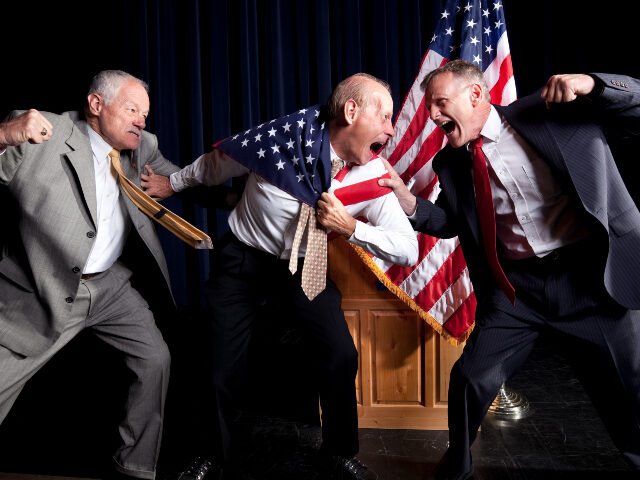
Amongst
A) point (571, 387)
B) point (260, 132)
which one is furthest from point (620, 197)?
point (571, 387)

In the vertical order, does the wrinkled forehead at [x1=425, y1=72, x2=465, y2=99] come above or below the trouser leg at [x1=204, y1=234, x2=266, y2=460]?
above

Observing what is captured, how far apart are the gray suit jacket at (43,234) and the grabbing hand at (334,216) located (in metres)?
0.96

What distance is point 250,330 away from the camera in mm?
2520

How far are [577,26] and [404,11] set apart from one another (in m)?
1.41

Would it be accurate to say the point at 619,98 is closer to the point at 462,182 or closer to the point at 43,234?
the point at 462,182

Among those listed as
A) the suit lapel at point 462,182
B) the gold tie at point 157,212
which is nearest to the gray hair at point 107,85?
the gold tie at point 157,212

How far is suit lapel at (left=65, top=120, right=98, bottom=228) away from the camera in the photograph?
224 cm

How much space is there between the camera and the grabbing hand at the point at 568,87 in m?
1.81

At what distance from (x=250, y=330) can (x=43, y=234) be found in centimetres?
97

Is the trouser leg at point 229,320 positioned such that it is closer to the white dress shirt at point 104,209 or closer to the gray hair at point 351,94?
the white dress shirt at point 104,209

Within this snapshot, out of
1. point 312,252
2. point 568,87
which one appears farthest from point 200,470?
point 568,87

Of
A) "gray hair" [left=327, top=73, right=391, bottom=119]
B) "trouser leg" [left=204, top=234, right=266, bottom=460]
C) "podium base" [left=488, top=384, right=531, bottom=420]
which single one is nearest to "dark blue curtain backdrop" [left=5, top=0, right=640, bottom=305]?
"gray hair" [left=327, top=73, right=391, bottom=119]

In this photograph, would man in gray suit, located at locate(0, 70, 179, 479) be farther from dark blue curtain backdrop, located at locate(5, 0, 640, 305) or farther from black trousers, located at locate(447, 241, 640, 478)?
dark blue curtain backdrop, located at locate(5, 0, 640, 305)

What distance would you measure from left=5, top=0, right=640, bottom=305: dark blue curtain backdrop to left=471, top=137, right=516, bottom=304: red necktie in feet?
8.20
